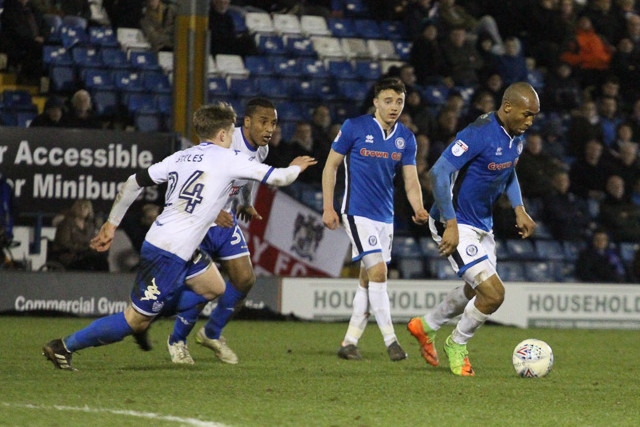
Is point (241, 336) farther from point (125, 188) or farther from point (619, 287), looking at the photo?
point (619, 287)

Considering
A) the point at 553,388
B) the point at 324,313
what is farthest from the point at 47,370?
the point at 324,313

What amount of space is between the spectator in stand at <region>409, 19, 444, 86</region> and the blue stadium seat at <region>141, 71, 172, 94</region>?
390cm

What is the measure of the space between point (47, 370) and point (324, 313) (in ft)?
22.3

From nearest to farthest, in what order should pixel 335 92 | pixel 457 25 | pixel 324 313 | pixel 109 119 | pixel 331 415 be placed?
pixel 331 415, pixel 324 313, pixel 109 119, pixel 335 92, pixel 457 25

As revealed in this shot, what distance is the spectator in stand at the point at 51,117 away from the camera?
1481 centimetres

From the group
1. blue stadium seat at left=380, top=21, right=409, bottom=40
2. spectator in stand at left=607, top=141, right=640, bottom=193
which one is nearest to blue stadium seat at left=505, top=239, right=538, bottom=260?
spectator in stand at left=607, top=141, right=640, bottom=193

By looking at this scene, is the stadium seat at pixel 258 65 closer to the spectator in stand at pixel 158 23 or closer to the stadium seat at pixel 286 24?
the stadium seat at pixel 286 24

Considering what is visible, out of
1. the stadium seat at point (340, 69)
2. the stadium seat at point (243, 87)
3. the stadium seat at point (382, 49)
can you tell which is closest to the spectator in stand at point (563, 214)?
the stadium seat at point (340, 69)

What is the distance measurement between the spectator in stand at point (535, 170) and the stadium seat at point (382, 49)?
3.17m

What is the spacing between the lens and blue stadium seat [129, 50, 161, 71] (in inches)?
682

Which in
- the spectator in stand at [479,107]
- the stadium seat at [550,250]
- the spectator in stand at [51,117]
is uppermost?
the spectator in stand at [479,107]

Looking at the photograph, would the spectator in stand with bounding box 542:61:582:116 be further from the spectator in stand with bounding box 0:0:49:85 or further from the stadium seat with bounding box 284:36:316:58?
the spectator in stand with bounding box 0:0:49:85

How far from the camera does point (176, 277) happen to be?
8062 mm

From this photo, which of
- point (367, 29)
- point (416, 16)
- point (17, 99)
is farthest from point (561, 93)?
point (17, 99)
